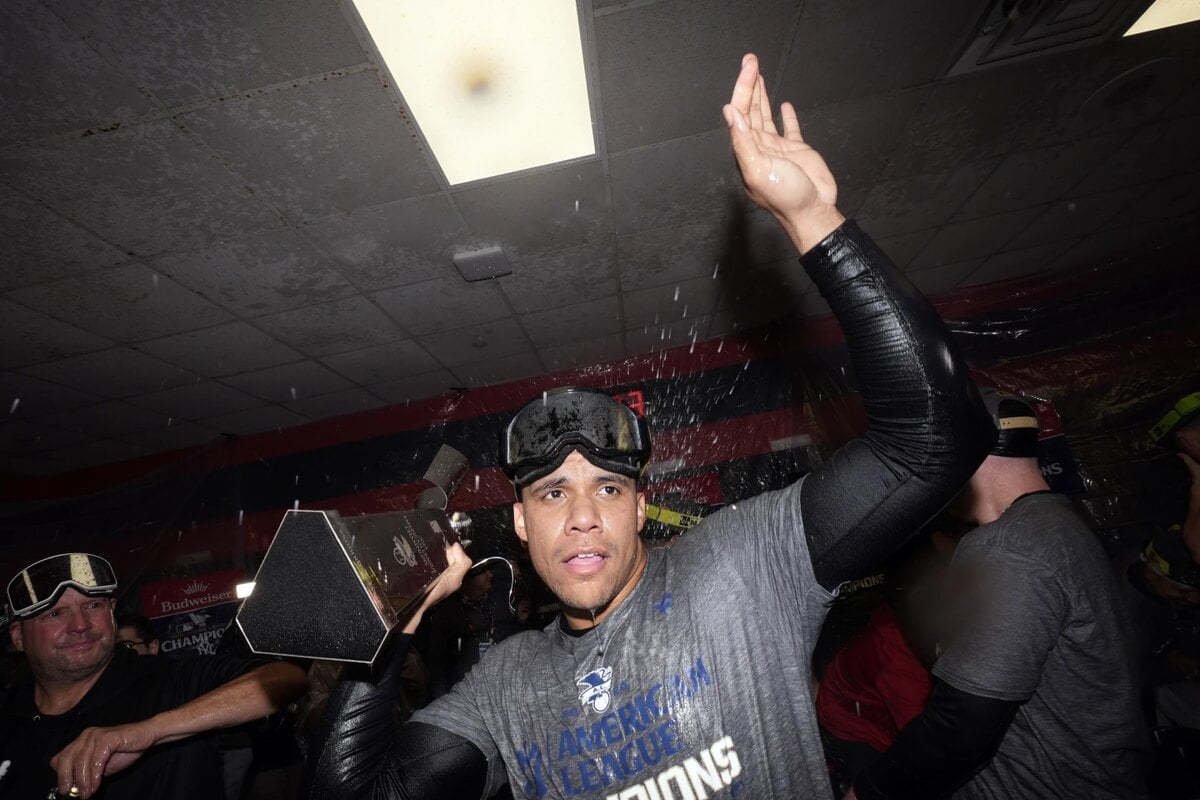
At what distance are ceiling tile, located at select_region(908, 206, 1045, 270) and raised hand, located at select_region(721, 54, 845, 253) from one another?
425 centimetres

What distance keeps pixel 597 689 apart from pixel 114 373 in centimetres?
530

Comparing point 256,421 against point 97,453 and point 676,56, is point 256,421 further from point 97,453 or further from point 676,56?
point 676,56

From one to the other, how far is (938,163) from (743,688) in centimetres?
392

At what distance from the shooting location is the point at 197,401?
202 inches

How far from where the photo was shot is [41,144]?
234cm

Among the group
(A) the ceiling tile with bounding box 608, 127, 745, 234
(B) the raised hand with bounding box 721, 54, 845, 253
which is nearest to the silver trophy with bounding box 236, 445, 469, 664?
(B) the raised hand with bounding box 721, 54, 845, 253

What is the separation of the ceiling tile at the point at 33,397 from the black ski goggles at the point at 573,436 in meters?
5.13

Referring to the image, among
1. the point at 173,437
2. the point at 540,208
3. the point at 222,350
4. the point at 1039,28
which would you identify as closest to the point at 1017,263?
the point at 1039,28

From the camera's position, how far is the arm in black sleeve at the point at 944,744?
1.55 metres

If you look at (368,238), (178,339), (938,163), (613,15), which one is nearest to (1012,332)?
(938,163)

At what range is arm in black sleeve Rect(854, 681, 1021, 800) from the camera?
155 cm

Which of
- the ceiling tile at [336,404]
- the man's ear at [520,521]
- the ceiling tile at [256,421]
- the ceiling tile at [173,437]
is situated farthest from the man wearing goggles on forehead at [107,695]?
the ceiling tile at [173,437]

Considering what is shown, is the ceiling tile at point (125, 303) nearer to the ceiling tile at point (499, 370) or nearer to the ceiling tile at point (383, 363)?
the ceiling tile at point (383, 363)

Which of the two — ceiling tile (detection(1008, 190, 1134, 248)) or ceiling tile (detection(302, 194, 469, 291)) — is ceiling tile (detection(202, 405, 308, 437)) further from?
ceiling tile (detection(1008, 190, 1134, 248))
